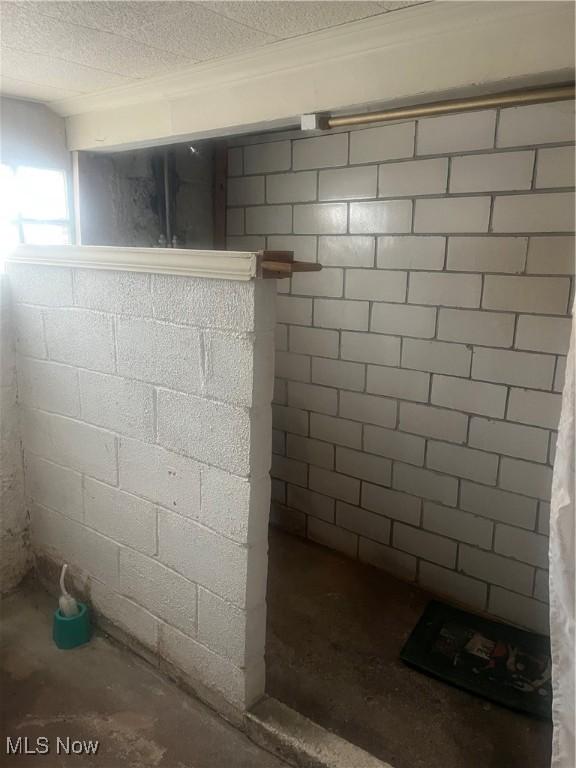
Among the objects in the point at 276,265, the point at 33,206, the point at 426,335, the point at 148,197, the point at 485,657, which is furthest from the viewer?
the point at 148,197

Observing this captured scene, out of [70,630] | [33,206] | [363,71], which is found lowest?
[70,630]

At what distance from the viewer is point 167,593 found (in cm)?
206

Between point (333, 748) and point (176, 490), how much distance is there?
95cm

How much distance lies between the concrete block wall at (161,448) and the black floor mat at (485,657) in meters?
0.85

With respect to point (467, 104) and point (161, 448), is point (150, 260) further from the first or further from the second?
point (467, 104)

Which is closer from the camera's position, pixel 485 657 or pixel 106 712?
pixel 106 712

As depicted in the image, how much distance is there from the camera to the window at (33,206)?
2.74 m

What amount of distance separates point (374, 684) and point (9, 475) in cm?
182

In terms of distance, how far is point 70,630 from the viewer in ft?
7.46

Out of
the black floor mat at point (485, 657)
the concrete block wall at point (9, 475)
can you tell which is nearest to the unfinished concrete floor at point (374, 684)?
the black floor mat at point (485, 657)

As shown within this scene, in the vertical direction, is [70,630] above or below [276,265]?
below

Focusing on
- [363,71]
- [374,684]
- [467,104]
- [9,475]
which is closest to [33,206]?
[9,475]

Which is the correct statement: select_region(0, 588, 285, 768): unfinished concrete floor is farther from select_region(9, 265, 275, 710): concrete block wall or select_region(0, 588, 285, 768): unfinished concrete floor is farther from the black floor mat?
the black floor mat

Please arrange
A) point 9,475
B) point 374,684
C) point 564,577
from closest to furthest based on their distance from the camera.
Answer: point 564,577 < point 374,684 < point 9,475
